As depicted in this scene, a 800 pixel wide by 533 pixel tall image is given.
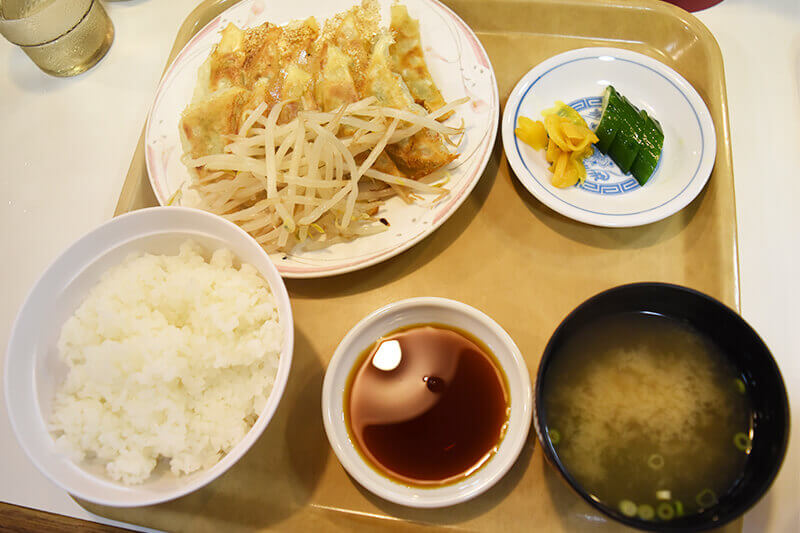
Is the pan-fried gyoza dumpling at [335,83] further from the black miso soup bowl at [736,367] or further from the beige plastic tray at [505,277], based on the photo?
the black miso soup bowl at [736,367]

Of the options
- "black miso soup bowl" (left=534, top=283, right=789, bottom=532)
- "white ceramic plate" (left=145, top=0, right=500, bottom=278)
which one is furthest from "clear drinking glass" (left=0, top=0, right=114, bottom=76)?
"black miso soup bowl" (left=534, top=283, right=789, bottom=532)

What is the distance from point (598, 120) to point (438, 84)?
2.08 feet

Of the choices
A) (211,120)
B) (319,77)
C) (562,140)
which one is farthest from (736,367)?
(211,120)

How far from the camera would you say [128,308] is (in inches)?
→ 54.9

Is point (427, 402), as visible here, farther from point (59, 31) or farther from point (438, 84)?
point (59, 31)

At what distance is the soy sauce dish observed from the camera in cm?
144

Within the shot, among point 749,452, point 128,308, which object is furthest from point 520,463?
point 128,308

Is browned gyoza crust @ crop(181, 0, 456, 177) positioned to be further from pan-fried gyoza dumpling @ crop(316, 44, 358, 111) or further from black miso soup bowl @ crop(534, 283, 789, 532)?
black miso soup bowl @ crop(534, 283, 789, 532)

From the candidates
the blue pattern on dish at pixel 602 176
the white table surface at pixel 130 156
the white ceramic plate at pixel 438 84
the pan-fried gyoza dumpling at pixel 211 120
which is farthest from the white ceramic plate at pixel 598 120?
the pan-fried gyoza dumpling at pixel 211 120

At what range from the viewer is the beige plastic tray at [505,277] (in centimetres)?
152

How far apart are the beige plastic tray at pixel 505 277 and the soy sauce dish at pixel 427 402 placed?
13cm

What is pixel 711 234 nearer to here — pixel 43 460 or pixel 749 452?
pixel 749 452

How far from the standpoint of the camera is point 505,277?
1812mm

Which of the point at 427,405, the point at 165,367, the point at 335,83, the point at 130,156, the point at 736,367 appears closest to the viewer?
the point at 165,367
